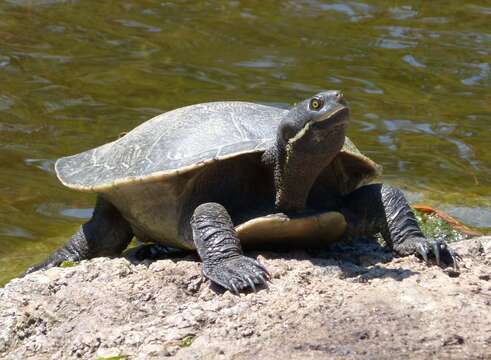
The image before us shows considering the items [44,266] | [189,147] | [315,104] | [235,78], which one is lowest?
[235,78]

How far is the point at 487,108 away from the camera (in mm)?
9242

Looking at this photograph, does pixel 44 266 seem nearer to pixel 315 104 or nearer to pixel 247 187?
pixel 247 187

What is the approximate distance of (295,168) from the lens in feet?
13.5

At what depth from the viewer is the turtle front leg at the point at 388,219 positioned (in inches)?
166

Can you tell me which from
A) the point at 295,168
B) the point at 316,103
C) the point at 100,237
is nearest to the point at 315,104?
the point at 316,103

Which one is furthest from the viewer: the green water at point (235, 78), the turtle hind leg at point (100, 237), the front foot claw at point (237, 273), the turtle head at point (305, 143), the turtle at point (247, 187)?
the green water at point (235, 78)

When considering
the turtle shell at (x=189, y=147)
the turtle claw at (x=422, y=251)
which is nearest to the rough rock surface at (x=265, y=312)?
the turtle claw at (x=422, y=251)

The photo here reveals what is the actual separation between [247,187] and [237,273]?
29.8 inches

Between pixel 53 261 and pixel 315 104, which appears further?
pixel 53 261

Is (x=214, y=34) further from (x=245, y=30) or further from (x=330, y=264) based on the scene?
(x=330, y=264)

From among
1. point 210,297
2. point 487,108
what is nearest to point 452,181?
point 487,108

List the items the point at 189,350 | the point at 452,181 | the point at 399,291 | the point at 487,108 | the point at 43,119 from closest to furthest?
the point at 189,350
the point at 399,291
the point at 452,181
the point at 43,119
the point at 487,108

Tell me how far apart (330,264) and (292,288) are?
40 centimetres

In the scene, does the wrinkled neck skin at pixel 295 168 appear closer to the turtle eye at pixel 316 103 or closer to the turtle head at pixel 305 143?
the turtle head at pixel 305 143
